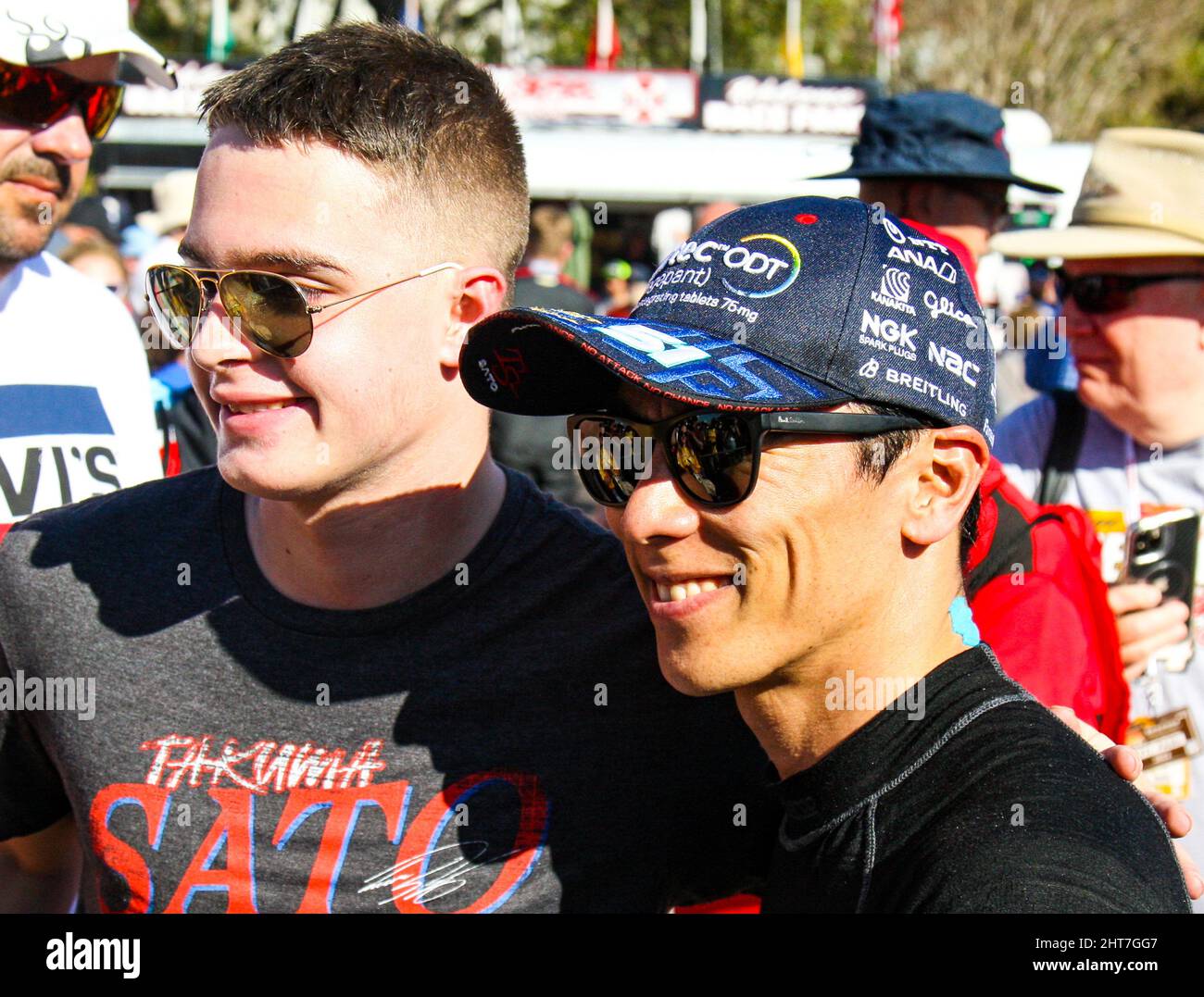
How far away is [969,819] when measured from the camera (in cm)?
154

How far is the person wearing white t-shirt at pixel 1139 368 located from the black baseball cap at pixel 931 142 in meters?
0.58

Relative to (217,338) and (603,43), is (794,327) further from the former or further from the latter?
(603,43)

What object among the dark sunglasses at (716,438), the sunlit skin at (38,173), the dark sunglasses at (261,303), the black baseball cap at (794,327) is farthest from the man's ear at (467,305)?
the sunlit skin at (38,173)

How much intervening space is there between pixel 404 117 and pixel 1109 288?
2007mm

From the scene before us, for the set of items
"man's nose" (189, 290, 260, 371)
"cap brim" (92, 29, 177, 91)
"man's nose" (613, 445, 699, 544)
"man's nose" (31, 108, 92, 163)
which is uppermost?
"cap brim" (92, 29, 177, 91)

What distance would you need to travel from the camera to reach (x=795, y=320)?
5.70 feet

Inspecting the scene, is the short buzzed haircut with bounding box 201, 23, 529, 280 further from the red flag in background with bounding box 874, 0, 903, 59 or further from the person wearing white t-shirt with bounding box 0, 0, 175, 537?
the red flag in background with bounding box 874, 0, 903, 59

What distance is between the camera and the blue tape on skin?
1828mm

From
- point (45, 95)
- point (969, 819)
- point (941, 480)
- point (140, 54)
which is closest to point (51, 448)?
point (45, 95)

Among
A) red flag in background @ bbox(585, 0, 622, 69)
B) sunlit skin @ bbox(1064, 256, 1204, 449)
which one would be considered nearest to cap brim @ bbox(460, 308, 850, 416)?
sunlit skin @ bbox(1064, 256, 1204, 449)

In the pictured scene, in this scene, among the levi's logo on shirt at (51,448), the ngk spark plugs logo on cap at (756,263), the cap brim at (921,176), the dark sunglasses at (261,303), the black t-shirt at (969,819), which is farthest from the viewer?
the cap brim at (921,176)

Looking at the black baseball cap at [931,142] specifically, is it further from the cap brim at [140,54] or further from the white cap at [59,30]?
the white cap at [59,30]

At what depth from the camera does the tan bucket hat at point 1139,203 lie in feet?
10.6

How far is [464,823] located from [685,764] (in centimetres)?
38
